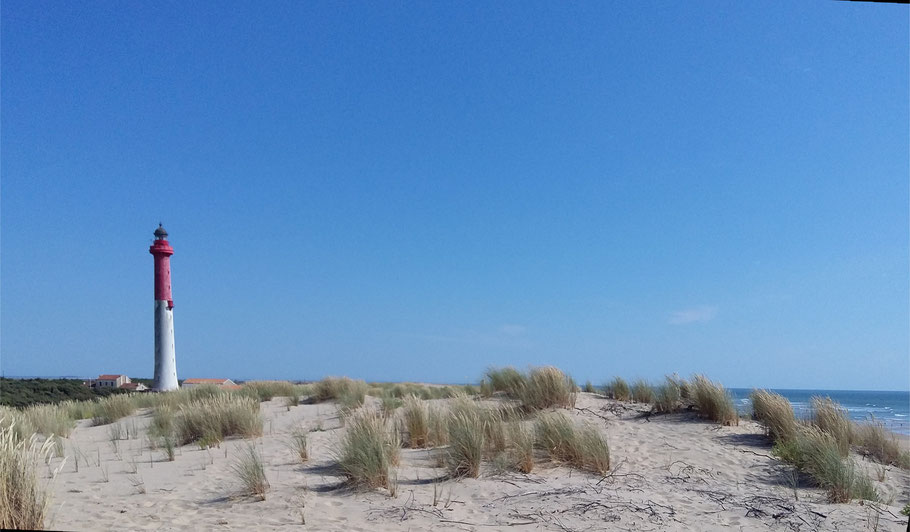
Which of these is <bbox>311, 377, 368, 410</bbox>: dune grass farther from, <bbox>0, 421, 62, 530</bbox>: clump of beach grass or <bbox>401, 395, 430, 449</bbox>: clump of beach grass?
<bbox>0, 421, 62, 530</bbox>: clump of beach grass

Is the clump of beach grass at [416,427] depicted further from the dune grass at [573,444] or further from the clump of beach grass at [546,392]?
the clump of beach grass at [546,392]

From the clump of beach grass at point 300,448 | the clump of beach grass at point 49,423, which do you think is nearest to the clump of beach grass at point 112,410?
the clump of beach grass at point 49,423

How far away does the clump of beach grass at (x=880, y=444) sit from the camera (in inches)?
370

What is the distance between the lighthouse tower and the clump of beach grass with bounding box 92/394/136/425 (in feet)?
32.4

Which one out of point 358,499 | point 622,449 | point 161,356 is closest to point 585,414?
point 622,449

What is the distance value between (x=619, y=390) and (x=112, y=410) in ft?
43.7

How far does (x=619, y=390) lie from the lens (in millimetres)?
15391

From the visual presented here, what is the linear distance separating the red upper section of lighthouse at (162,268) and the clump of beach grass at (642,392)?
21286 mm

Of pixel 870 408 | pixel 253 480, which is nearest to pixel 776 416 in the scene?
pixel 253 480

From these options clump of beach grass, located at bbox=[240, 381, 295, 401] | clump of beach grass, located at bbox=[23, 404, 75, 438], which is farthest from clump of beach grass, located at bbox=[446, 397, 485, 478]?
clump of beach grass, located at bbox=[240, 381, 295, 401]

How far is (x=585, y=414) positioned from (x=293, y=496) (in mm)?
7324

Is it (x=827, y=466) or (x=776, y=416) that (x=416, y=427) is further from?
(x=776, y=416)

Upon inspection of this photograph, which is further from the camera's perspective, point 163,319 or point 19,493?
point 163,319

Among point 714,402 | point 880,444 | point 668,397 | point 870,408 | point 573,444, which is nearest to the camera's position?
point 573,444
